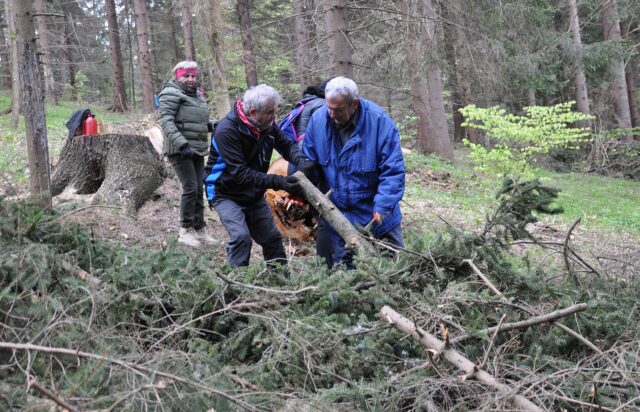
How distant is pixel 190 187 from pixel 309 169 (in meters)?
2.39

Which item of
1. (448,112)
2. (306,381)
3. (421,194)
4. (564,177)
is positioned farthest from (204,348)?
(448,112)

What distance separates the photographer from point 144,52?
65.4ft

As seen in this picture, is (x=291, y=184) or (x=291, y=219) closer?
(x=291, y=184)

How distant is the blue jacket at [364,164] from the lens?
405 centimetres

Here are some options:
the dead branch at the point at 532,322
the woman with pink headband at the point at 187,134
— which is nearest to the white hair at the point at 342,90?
the dead branch at the point at 532,322

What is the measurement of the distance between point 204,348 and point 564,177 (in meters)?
17.4

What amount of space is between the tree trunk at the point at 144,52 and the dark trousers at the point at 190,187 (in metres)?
14.8

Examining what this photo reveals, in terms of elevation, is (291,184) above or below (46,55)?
below

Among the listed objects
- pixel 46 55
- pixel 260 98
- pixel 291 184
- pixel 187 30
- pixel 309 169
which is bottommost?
pixel 291 184

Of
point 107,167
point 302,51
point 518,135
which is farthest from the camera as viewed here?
point 518,135

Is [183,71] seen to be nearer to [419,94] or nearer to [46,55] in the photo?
[419,94]

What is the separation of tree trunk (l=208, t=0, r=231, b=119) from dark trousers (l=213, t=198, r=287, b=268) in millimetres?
10100

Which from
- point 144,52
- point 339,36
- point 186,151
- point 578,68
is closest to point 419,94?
point 578,68

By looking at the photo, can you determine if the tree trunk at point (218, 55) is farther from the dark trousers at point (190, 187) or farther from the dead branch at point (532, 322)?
the dead branch at point (532, 322)
